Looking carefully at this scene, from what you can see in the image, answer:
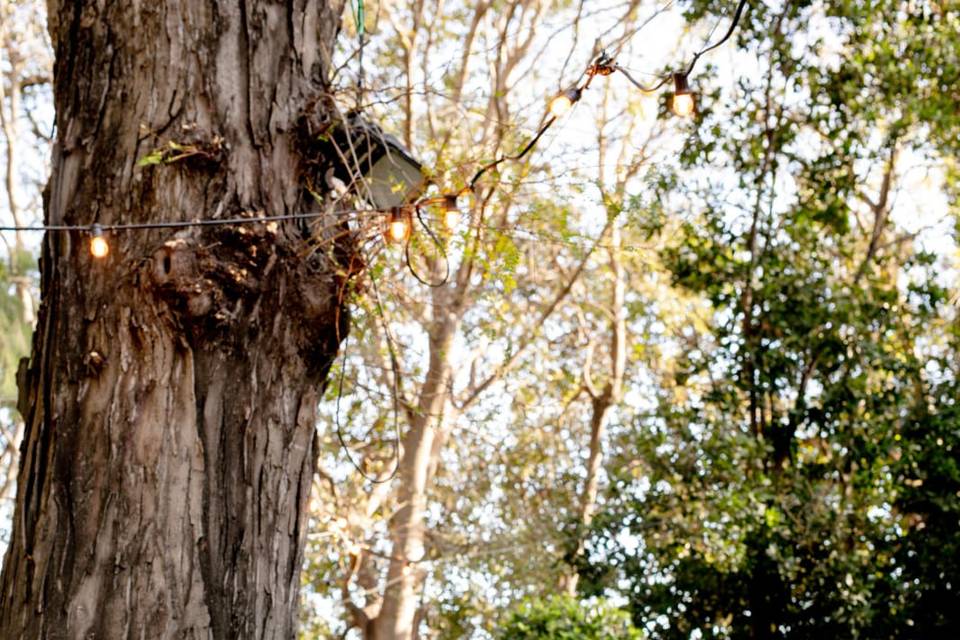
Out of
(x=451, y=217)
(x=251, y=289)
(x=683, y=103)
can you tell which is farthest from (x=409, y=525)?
(x=683, y=103)

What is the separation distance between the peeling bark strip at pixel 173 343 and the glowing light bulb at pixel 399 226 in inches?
6.0

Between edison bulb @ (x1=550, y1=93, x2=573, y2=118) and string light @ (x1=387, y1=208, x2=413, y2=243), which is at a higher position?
edison bulb @ (x1=550, y1=93, x2=573, y2=118)

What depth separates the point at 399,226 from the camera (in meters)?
2.88

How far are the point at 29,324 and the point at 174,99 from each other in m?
6.69

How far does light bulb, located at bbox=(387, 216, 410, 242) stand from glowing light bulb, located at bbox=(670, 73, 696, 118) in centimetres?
74

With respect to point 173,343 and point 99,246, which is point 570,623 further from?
point 99,246

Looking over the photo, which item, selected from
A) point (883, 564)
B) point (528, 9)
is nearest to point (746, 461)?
point (883, 564)

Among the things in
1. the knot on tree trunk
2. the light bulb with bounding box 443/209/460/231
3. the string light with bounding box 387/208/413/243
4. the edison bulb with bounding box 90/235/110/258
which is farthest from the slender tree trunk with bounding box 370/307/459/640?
the edison bulb with bounding box 90/235/110/258

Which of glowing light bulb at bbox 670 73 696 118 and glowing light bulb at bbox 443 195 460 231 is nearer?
glowing light bulb at bbox 670 73 696 118

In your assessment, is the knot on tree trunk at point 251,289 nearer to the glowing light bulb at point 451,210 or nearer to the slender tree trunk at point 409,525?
the glowing light bulb at point 451,210

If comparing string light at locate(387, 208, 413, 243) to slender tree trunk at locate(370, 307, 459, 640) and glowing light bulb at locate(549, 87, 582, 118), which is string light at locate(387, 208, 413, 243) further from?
slender tree trunk at locate(370, 307, 459, 640)

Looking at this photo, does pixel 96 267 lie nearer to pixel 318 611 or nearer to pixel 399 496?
pixel 399 496

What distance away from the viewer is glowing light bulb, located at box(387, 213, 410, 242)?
288 cm

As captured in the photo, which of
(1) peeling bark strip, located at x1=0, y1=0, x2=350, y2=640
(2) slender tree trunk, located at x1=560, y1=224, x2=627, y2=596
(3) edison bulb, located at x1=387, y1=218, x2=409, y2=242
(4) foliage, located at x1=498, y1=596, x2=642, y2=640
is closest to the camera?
(1) peeling bark strip, located at x1=0, y1=0, x2=350, y2=640
